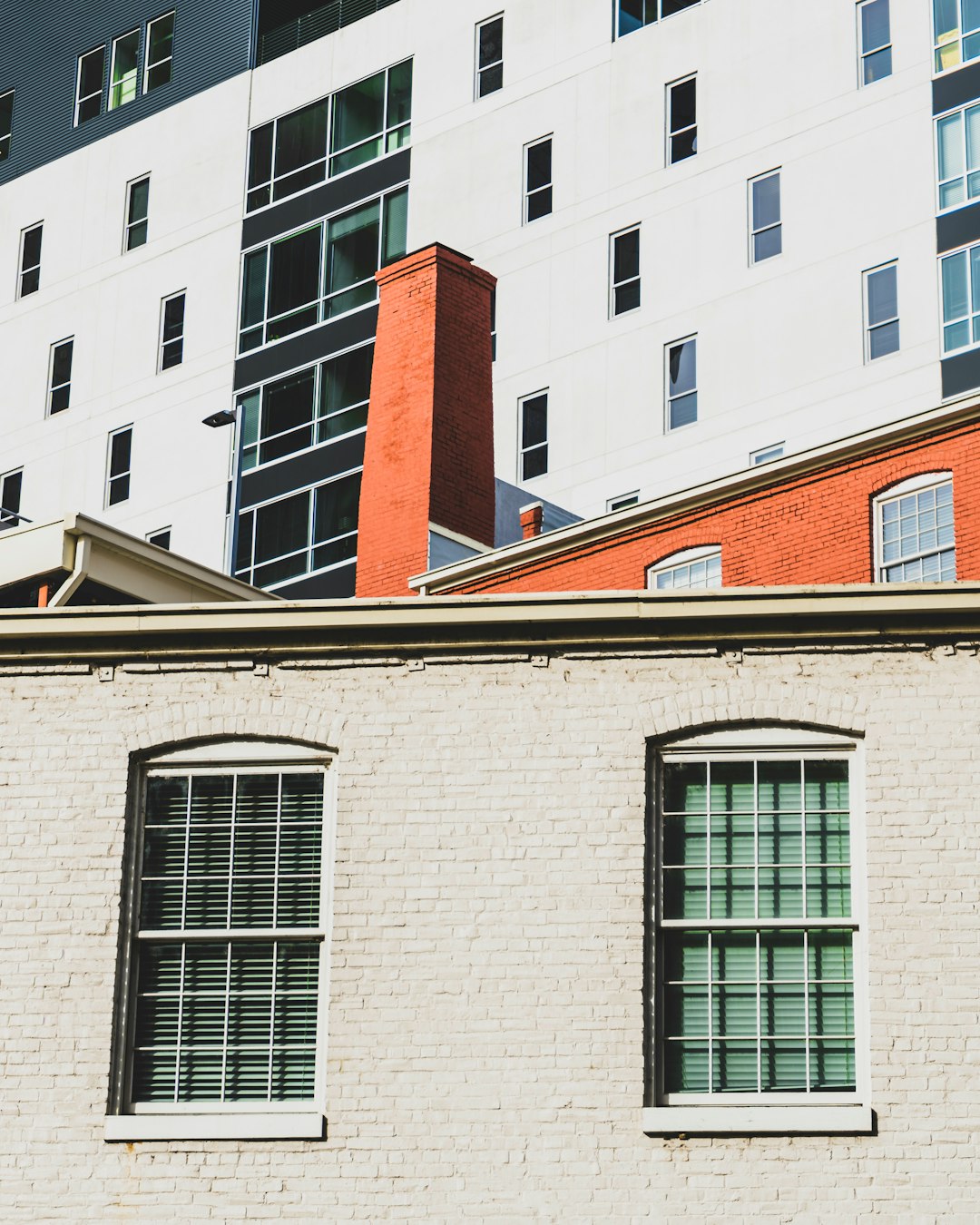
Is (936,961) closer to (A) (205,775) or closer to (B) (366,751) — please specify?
(B) (366,751)

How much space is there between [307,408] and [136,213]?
1032 centimetres

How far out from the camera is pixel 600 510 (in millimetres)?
42625

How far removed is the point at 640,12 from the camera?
46438 millimetres

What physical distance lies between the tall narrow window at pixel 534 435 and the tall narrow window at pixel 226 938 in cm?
2902

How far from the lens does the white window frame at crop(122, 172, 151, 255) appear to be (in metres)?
55.1

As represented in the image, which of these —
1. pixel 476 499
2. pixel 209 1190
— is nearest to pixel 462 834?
pixel 209 1190

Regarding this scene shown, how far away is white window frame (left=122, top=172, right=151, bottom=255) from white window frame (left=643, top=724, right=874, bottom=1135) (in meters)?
42.0

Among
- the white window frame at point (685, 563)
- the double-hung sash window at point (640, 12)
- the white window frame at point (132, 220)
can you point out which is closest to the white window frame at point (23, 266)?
the white window frame at point (132, 220)

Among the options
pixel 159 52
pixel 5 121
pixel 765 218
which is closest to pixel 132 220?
pixel 159 52

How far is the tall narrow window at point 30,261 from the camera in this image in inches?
2271

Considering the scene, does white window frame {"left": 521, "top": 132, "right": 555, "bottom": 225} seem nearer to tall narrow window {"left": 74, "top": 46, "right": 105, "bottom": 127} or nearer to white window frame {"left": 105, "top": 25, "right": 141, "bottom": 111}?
white window frame {"left": 105, "top": 25, "right": 141, "bottom": 111}

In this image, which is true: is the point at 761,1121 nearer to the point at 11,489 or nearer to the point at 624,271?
the point at 624,271

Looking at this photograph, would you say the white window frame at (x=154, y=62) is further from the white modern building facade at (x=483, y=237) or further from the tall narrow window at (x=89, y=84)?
the tall narrow window at (x=89, y=84)

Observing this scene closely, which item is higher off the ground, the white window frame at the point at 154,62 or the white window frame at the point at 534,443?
the white window frame at the point at 154,62
